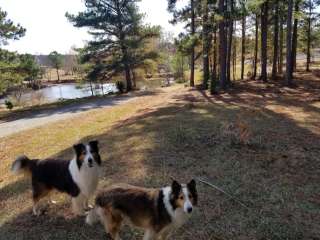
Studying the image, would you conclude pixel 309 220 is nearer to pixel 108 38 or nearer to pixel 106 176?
pixel 106 176

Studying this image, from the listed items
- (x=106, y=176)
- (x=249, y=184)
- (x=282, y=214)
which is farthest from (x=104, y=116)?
(x=282, y=214)

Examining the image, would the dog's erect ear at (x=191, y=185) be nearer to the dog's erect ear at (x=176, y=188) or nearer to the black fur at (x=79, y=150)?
the dog's erect ear at (x=176, y=188)

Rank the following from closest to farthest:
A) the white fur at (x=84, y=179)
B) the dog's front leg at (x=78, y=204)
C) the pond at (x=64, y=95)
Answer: the white fur at (x=84, y=179) → the dog's front leg at (x=78, y=204) → the pond at (x=64, y=95)

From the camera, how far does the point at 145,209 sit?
4.20 meters

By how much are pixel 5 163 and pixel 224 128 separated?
6.63m

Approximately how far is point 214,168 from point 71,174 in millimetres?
3051

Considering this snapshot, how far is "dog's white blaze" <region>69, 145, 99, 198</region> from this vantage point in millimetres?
5258

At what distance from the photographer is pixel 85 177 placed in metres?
5.30

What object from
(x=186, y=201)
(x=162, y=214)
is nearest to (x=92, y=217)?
(x=162, y=214)

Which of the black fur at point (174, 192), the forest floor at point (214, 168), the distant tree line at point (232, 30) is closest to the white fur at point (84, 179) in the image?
the forest floor at point (214, 168)

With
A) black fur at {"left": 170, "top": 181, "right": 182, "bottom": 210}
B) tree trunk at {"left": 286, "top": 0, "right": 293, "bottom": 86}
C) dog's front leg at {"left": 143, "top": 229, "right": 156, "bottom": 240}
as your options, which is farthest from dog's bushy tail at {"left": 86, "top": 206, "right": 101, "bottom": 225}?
tree trunk at {"left": 286, "top": 0, "right": 293, "bottom": 86}

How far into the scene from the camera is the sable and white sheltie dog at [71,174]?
5.08 meters

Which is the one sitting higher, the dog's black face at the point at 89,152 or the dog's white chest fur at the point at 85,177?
the dog's black face at the point at 89,152

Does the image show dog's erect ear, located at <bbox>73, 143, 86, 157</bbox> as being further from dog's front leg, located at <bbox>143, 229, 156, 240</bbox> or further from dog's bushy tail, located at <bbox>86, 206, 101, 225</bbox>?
dog's front leg, located at <bbox>143, 229, 156, 240</bbox>
